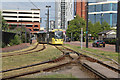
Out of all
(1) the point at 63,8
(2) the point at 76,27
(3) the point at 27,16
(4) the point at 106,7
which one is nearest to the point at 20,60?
(3) the point at 27,16

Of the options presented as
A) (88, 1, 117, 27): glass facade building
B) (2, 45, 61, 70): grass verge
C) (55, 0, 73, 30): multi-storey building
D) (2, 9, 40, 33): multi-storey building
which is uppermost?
Answer: (88, 1, 117, 27): glass facade building

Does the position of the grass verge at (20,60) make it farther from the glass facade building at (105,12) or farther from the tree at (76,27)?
the glass facade building at (105,12)

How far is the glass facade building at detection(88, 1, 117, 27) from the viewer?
99.8m

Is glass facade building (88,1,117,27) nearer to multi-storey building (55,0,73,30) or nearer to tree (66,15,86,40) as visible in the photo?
tree (66,15,86,40)

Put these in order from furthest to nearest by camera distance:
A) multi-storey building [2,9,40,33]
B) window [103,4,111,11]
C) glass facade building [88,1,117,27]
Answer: window [103,4,111,11] < glass facade building [88,1,117,27] < multi-storey building [2,9,40,33]

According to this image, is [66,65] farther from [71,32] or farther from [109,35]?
[71,32]

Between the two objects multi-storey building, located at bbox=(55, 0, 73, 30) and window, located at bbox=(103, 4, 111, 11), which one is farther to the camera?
window, located at bbox=(103, 4, 111, 11)

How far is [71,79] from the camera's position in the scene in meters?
5.59

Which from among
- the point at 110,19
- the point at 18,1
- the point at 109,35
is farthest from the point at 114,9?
the point at 18,1

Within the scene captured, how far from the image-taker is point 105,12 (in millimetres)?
102500

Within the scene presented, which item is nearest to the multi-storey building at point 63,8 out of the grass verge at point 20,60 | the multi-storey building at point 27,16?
the multi-storey building at point 27,16

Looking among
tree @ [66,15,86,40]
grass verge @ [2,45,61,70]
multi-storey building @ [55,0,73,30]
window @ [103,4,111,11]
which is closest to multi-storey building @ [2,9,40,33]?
multi-storey building @ [55,0,73,30]

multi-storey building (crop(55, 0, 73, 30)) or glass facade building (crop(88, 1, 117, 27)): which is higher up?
glass facade building (crop(88, 1, 117, 27))

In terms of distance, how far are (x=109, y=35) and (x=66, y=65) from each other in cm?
4248
